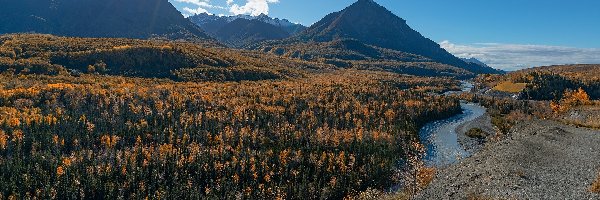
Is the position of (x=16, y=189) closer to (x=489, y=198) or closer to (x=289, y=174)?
(x=289, y=174)

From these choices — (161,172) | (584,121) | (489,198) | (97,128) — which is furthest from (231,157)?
(584,121)

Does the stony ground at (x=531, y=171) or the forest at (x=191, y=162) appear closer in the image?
the stony ground at (x=531, y=171)

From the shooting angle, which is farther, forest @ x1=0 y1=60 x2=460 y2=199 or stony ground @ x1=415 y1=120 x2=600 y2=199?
forest @ x1=0 y1=60 x2=460 y2=199

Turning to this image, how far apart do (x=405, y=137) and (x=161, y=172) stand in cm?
9502

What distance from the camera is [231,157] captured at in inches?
6772

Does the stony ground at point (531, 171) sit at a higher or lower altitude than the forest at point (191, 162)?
higher

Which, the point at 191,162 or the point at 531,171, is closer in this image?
the point at 531,171

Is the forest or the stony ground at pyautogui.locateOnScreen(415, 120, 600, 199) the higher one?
the stony ground at pyautogui.locateOnScreen(415, 120, 600, 199)

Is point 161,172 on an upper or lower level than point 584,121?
lower

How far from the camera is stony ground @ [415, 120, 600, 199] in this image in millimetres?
86562

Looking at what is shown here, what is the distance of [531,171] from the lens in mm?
102312

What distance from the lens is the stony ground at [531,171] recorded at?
284ft

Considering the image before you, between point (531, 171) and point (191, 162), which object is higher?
point (531, 171)

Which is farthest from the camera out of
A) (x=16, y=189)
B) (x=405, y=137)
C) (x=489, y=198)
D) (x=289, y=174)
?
(x=405, y=137)
